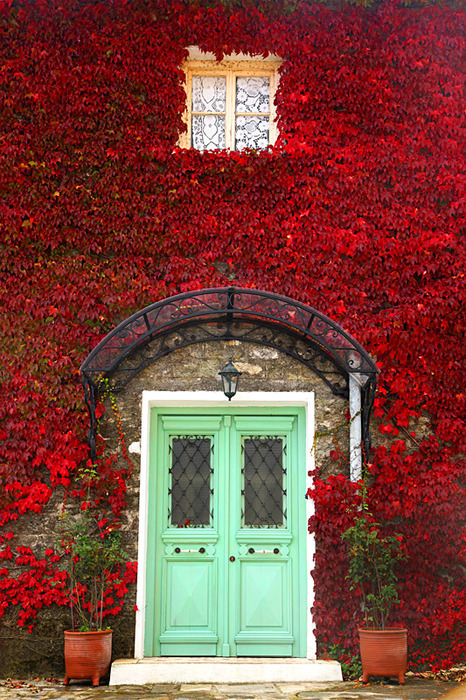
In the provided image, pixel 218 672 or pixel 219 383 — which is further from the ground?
pixel 219 383

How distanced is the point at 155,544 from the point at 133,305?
215 cm

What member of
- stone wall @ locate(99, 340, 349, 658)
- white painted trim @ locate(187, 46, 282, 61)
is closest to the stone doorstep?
stone wall @ locate(99, 340, 349, 658)

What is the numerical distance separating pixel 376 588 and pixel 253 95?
16.0ft

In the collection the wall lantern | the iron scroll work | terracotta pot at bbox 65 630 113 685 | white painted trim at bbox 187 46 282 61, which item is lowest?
terracotta pot at bbox 65 630 113 685

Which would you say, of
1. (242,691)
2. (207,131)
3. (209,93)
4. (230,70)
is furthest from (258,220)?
(242,691)

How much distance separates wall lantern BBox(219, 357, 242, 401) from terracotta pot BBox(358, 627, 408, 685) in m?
2.18

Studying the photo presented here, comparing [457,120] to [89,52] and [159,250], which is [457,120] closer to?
[159,250]

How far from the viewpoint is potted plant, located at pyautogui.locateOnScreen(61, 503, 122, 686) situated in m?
5.30

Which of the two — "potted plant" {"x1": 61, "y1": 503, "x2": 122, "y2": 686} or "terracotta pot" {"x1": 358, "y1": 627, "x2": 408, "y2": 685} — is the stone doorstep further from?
"terracotta pot" {"x1": 358, "y1": 627, "x2": 408, "y2": 685}

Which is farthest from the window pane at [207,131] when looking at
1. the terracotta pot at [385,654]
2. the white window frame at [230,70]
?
the terracotta pot at [385,654]

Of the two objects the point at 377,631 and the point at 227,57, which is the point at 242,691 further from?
the point at 227,57

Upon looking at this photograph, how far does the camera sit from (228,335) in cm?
630

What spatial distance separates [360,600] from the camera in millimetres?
5730

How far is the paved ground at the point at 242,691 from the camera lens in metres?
4.85
